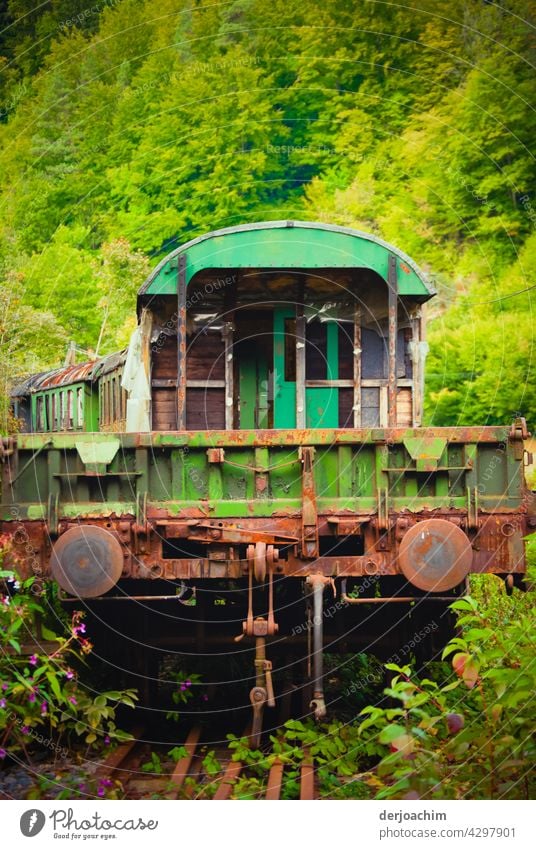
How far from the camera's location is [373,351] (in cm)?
1249

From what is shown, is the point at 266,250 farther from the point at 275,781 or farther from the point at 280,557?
the point at 275,781

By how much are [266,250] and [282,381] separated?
1874 millimetres

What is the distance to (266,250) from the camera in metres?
11.3

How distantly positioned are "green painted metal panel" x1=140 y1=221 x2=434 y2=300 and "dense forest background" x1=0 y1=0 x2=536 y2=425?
6190mm

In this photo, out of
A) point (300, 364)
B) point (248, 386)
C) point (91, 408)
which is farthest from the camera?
point (91, 408)

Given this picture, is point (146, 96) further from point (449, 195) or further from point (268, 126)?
point (449, 195)

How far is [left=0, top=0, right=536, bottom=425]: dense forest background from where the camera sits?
19.6m

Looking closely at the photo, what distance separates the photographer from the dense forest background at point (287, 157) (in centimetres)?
1956

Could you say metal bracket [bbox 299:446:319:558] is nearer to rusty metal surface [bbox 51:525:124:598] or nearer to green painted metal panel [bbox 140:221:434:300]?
rusty metal surface [bbox 51:525:124:598]

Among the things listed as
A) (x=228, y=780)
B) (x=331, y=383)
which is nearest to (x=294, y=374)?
(x=331, y=383)

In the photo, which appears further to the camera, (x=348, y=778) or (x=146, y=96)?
(x=146, y=96)

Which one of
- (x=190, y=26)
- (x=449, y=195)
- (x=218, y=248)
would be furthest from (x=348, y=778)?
(x=449, y=195)
